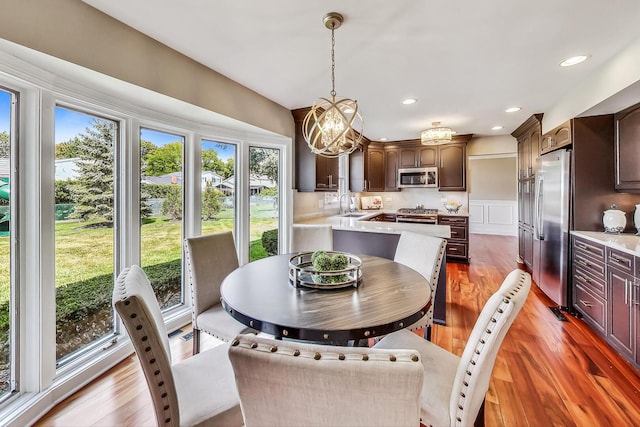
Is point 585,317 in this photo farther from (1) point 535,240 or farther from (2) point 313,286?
(2) point 313,286

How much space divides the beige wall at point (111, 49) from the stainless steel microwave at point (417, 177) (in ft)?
13.4

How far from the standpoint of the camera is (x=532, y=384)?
187cm

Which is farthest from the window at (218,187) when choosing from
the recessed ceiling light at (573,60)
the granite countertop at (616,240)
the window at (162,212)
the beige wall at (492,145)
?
the beige wall at (492,145)

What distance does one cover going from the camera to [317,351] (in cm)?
58

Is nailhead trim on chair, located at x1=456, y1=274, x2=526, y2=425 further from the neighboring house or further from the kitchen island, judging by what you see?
the neighboring house

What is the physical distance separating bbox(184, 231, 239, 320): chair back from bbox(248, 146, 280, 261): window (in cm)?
119

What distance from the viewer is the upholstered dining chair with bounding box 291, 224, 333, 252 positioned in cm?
289

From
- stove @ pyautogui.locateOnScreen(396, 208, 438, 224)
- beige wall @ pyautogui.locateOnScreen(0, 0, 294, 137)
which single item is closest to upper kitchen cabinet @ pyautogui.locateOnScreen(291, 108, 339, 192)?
beige wall @ pyautogui.locateOnScreen(0, 0, 294, 137)

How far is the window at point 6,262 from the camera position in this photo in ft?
5.03

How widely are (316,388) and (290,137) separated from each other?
131 inches

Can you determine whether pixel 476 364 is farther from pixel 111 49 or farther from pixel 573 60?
pixel 573 60

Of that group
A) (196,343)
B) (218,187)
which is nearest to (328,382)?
(196,343)

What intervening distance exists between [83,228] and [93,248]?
171 millimetres

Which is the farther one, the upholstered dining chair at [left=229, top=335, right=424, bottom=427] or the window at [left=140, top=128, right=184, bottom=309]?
the window at [left=140, top=128, right=184, bottom=309]
